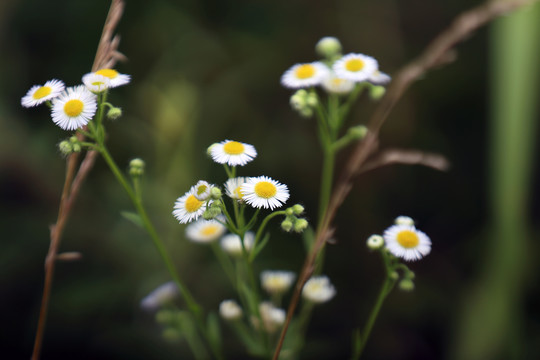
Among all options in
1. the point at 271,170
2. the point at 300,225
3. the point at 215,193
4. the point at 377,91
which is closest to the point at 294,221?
the point at 300,225

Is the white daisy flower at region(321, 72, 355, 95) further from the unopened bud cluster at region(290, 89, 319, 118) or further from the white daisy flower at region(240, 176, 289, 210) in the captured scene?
the white daisy flower at region(240, 176, 289, 210)

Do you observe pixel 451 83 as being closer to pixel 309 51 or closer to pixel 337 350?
pixel 309 51

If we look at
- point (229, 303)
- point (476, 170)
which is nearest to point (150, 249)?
point (229, 303)

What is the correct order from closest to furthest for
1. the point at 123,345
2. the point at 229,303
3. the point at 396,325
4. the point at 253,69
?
the point at 229,303 < the point at 123,345 < the point at 396,325 < the point at 253,69

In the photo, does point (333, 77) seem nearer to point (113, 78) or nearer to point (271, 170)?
point (113, 78)

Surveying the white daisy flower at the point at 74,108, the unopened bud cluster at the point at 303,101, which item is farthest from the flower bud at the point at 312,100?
the white daisy flower at the point at 74,108

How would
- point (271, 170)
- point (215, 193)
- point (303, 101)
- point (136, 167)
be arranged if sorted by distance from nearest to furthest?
point (215, 193) < point (136, 167) < point (303, 101) < point (271, 170)
